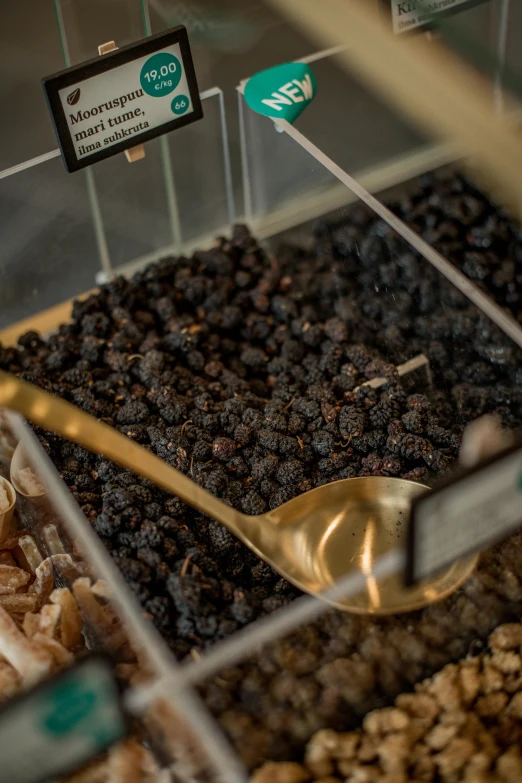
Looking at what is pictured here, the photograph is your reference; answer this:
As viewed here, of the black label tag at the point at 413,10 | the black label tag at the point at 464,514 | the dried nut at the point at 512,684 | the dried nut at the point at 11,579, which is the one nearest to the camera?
the black label tag at the point at 464,514

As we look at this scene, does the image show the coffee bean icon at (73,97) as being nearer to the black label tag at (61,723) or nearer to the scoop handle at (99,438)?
the scoop handle at (99,438)

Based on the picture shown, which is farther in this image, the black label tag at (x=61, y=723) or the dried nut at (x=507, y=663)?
the dried nut at (x=507, y=663)

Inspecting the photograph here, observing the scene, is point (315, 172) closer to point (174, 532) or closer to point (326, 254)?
point (326, 254)

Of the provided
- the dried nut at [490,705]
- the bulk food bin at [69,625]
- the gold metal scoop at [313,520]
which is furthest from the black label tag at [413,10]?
the dried nut at [490,705]

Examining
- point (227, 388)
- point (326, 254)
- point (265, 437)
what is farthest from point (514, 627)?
point (326, 254)

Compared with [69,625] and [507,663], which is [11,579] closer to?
[69,625]

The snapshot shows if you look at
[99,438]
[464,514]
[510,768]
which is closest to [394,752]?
[510,768]

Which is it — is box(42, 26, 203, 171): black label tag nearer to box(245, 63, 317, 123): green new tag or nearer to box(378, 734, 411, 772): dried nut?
box(245, 63, 317, 123): green new tag
